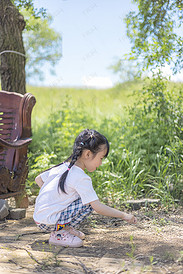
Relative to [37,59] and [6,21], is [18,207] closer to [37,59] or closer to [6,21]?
[6,21]

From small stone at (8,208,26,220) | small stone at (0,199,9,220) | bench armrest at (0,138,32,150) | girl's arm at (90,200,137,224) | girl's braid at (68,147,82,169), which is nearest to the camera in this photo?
girl's arm at (90,200,137,224)

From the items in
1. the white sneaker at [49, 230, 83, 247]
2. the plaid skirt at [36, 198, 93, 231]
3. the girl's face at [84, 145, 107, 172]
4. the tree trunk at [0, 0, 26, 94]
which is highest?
the tree trunk at [0, 0, 26, 94]

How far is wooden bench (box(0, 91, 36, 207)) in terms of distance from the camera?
3.55 meters

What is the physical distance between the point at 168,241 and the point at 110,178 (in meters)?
1.70

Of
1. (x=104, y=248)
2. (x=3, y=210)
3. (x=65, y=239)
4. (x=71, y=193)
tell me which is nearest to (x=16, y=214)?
(x=3, y=210)

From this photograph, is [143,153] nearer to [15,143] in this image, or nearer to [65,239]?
[15,143]

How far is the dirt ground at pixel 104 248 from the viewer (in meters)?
2.18

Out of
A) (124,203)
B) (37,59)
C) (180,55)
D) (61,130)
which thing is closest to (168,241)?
(124,203)

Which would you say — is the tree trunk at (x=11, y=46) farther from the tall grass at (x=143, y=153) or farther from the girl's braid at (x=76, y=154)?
the girl's braid at (x=76, y=154)

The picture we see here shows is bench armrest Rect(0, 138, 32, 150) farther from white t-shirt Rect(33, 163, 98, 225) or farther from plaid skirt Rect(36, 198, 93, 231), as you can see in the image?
plaid skirt Rect(36, 198, 93, 231)

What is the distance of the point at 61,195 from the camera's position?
8.55ft

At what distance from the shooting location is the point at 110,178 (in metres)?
4.32

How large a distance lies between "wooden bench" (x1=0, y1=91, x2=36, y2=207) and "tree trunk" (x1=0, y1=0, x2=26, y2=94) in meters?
0.85

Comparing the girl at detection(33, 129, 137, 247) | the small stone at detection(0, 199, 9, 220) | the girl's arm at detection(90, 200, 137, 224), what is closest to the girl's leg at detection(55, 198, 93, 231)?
the girl at detection(33, 129, 137, 247)
